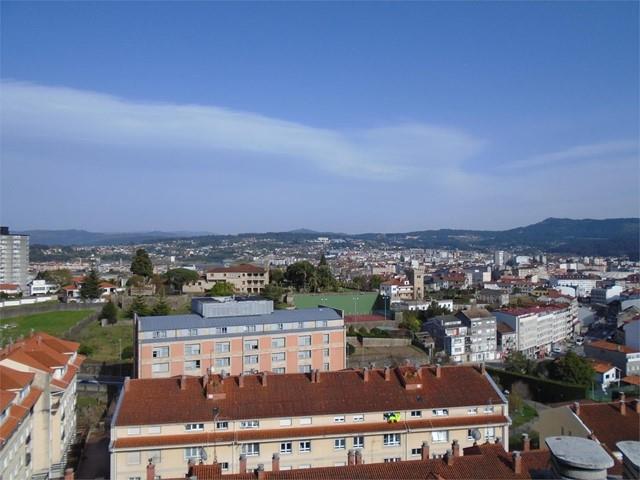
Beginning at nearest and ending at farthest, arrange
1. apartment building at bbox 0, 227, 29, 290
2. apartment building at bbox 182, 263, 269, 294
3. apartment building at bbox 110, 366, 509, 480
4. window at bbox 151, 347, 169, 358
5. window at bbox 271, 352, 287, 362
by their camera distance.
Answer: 1. apartment building at bbox 110, 366, 509, 480
2. window at bbox 151, 347, 169, 358
3. window at bbox 271, 352, 287, 362
4. apartment building at bbox 182, 263, 269, 294
5. apartment building at bbox 0, 227, 29, 290

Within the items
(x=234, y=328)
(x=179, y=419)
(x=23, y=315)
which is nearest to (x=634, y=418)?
(x=179, y=419)

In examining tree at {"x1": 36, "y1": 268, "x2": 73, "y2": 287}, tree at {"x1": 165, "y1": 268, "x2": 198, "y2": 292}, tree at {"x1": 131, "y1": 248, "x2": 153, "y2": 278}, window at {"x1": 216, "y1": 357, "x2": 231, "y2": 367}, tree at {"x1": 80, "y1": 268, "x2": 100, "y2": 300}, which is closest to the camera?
window at {"x1": 216, "y1": 357, "x2": 231, "y2": 367}

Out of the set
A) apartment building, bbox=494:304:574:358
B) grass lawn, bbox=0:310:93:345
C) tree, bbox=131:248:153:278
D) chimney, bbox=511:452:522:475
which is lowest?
apartment building, bbox=494:304:574:358

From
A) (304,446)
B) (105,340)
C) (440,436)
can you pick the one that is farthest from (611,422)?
(105,340)

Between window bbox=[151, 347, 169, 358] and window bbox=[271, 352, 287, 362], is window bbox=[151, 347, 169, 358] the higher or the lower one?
the higher one

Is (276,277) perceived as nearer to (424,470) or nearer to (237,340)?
(237,340)

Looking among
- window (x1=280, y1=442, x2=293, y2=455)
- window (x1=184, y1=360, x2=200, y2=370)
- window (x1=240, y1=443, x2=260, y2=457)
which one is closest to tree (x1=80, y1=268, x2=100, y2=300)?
window (x1=184, y1=360, x2=200, y2=370)

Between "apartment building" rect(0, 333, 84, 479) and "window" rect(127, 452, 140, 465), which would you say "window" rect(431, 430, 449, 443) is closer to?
"window" rect(127, 452, 140, 465)
